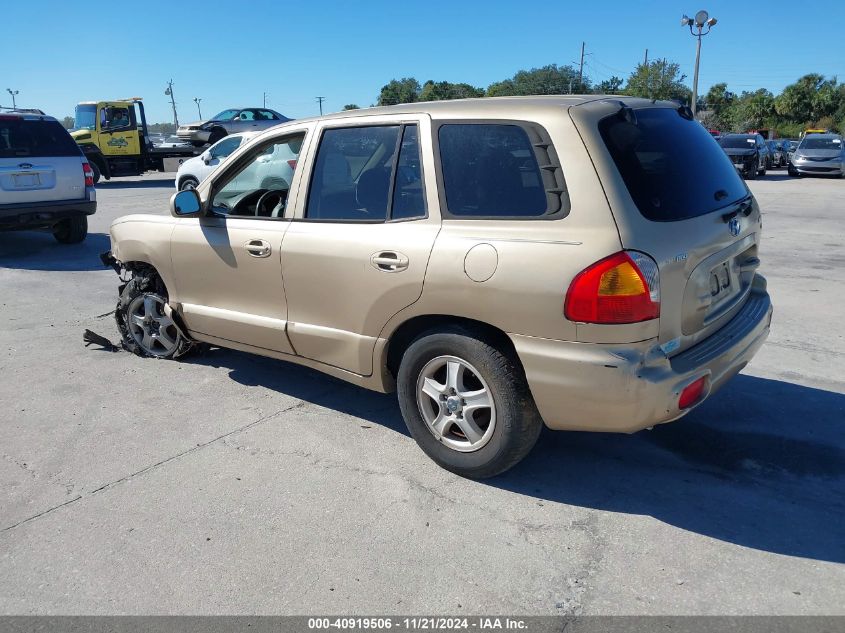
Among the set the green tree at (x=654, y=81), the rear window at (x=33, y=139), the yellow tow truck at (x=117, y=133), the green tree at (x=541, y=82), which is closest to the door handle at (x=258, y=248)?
the rear window at (x=33, y=139)

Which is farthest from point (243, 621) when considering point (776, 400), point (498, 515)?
point (776, 400)

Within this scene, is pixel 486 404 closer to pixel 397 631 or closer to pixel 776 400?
pixel 397 631

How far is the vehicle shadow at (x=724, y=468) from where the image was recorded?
322 centimetres

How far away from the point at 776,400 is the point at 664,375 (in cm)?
199

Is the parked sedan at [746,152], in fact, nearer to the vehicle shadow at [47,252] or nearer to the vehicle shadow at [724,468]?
the vehicle shadow at [47,252]

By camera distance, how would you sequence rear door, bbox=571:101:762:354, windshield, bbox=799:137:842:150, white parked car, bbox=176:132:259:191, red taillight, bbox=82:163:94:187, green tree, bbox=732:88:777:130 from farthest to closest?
green tree, bbox=732:88:777:130, windshield, bbox=799:137:842:150, white parked car, bbox=176:132:259:191, red taillight, bbox=82:163:94:187, rear door, bbox=571:101:762:354

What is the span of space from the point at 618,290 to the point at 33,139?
31.6 ft

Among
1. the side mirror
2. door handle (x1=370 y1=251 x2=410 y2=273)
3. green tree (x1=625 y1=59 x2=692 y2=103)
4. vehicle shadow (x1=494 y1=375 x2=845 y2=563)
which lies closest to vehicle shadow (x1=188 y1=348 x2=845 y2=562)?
vehicle shadow (x1=494 y1=375 x2=845 y2=563)

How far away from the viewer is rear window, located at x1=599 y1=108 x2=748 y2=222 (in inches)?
125

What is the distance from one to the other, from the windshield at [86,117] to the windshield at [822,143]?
25795 millimetres

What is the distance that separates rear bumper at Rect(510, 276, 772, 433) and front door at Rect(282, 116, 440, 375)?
0.76m

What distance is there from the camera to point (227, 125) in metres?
26.5

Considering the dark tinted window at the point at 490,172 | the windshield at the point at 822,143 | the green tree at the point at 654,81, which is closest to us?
the dark tinted window at the point at 490,172

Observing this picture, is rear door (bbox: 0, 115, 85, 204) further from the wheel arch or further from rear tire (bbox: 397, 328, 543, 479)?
rear tire (bbox: 397, 328, 543, 479)
